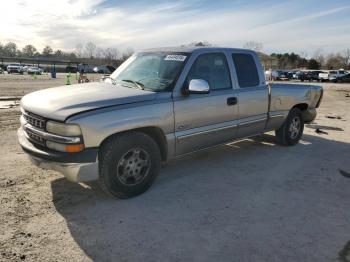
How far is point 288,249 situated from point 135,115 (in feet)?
7.25

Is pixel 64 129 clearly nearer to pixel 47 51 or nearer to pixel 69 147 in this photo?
pixel 69 147

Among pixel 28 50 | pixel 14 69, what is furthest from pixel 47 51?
pixel 14 69

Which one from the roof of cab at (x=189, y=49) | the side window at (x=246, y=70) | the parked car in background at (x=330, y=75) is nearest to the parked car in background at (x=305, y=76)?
the parked car in background at (x=330, y=75)

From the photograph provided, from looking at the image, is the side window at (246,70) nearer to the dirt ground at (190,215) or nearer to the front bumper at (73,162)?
the dirt ground at (190,215)

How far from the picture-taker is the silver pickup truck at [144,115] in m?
3.86

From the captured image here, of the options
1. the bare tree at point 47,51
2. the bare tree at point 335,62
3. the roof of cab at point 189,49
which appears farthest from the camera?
the bare tree at point 47,51

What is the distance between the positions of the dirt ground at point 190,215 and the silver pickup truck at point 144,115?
48 centimetres

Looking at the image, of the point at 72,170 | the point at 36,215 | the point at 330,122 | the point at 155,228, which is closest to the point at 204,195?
the point at 155,228

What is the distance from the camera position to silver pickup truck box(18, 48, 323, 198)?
3.86 m

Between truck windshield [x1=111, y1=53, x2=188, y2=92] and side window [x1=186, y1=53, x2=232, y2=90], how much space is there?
8.5 inches

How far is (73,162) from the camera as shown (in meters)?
3.82

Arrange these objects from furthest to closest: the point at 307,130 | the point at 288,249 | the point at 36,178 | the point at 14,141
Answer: the point at 307,130 < the point at 14,141 < the point at 36,178 < the point at 288,249

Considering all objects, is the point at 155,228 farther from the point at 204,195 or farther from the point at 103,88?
the point at 103,88

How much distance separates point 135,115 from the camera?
4145 millimetres
